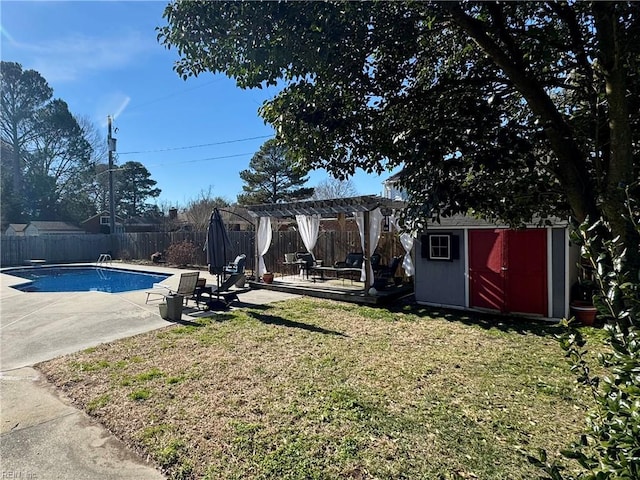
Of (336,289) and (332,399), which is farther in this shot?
(336,289)

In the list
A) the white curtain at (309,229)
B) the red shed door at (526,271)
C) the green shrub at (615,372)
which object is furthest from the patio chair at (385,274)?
the green shrub at (615,372)

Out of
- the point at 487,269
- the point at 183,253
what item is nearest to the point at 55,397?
the point at 487,269

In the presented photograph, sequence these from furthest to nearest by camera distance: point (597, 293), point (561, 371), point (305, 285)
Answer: point (305, 285) → point (561, 371) → point (597, 293)

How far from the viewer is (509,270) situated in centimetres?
802

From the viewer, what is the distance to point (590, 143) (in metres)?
2.51

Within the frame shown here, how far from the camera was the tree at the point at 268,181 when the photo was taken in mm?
26594

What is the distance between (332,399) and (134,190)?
136 feet

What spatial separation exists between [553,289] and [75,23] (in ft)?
36.1

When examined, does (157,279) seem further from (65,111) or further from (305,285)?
(65,111)

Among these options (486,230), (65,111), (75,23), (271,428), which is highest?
(65,111)

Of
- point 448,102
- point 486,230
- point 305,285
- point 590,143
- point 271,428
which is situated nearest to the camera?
point 590,143

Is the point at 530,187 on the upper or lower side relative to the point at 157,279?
upper

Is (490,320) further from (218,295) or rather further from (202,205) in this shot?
(202,205)

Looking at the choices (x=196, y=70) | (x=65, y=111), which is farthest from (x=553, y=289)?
(x=65, y=111)
